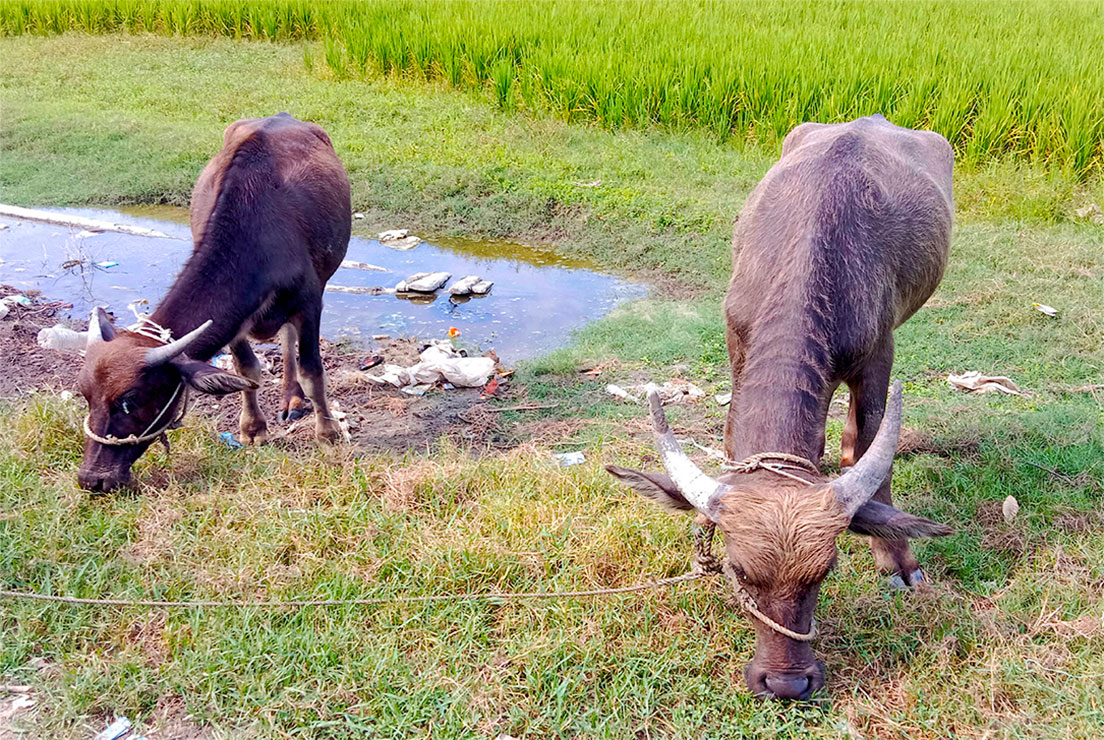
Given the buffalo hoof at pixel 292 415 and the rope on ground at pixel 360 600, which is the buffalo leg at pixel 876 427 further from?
the buffalo hoof at pixel 292 415

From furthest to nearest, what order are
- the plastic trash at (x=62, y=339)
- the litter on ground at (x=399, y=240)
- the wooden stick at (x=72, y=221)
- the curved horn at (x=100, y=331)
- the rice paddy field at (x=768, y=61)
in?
the rice paddy field at (x=768, y=61) < the litter on ground at (x=399, y=240) < the wooden stick at (x=72, y=221) < the plastic trash at (x=62, y=339) < the curved horn at (x=100, y=331)

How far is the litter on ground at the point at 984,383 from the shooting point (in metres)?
4.94

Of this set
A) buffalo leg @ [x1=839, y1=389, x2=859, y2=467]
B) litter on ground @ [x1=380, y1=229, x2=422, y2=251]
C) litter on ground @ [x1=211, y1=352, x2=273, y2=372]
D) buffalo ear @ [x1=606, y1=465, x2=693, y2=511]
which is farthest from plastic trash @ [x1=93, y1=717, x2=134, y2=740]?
litter on ground @ [x1=380, y1=229, x2=422, y2=251]

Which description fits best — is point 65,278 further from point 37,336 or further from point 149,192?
point 149,192

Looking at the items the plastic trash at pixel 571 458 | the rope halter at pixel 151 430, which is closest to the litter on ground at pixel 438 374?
the plastic trash at pixel 571 458

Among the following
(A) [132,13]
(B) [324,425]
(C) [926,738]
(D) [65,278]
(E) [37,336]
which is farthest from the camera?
(A) [132,13]

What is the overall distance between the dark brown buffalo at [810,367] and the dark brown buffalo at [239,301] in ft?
6.96

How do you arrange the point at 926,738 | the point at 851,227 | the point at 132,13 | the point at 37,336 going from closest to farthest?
the point at 926,738 → the point at 851,227 → the point at 37,336 → the point at 132,13

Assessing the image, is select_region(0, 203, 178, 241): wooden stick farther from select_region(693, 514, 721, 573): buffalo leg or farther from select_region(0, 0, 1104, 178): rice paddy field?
select_region(693, 514, 721, 573): buffalo leg

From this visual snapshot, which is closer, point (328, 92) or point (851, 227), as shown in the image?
point (851, 227)

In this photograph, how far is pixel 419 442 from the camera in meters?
4.60

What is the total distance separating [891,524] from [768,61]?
834 centimetres

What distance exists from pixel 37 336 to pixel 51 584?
3.03 metres

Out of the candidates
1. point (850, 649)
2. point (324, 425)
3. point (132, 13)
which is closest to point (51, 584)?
point (324, 425)
